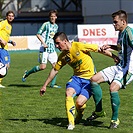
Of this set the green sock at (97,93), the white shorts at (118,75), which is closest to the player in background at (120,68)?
the white shorts at (118,75)

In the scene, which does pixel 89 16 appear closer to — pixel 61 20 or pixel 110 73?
pixel 61 20

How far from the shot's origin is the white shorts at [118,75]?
7750mm

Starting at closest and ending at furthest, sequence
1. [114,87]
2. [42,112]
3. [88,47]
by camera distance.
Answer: [114,87] → [88,47] → [42,112]

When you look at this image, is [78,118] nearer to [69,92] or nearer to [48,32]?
[69,92]

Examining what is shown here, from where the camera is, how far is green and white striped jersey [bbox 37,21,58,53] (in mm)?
13828

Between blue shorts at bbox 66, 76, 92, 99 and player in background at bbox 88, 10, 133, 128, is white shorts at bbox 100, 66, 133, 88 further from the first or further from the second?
A: blue shorts at bbox 66, 76, 92, 99

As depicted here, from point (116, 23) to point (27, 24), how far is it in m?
50.9

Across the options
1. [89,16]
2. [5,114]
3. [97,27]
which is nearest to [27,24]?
[89,16]

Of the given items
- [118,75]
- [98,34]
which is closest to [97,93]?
[118,75]

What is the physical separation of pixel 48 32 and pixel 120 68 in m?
6.37

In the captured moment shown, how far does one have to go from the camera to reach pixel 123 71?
7.76 metres

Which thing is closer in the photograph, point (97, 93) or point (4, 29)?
point (97, 93)

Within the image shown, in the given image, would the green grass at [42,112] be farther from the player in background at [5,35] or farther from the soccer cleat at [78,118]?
the player in background at [5,35]

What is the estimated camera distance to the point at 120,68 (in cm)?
780
